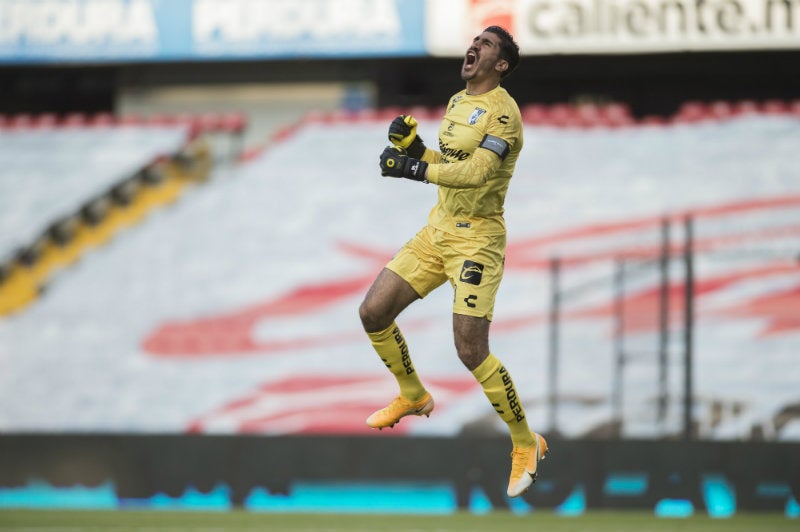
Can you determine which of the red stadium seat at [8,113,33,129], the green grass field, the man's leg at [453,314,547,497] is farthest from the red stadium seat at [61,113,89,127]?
the man's leg at [453,314,547,497]

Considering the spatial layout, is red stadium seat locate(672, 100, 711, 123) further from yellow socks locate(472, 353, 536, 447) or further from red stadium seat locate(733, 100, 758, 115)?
yellow socks locate(472, 353, 536, 447)

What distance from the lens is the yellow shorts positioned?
5.96m

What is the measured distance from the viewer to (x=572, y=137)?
48.2 ft

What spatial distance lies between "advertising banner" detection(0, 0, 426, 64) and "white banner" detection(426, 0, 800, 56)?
101 cm

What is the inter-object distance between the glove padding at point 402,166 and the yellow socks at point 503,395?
1.00 meters

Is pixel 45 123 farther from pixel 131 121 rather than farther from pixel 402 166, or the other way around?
pixel 402 166

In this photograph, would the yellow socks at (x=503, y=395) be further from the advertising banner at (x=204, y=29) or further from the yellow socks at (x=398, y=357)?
the advertising banner at (x=204, y=29)

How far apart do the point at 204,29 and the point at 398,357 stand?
33.5ft

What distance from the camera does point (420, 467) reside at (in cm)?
1198

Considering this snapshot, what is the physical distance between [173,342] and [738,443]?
20.5ft

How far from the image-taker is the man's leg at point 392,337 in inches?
239

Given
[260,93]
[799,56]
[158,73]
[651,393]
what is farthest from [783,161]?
[158,73]

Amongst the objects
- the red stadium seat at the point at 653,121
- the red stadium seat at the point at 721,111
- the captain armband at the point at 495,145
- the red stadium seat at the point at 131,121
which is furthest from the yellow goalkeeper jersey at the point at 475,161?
the red stadium seat at the point at 131,121

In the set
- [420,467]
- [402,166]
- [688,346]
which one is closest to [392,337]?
[402,166]
